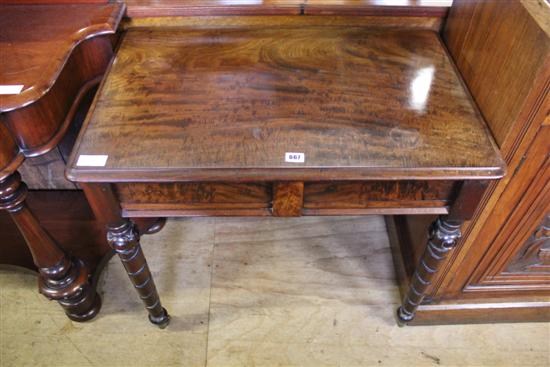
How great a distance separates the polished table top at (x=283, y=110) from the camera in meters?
0.73

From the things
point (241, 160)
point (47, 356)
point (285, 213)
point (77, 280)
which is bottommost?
point (47, 356)

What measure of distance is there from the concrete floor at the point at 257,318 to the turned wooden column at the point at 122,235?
0.18 m

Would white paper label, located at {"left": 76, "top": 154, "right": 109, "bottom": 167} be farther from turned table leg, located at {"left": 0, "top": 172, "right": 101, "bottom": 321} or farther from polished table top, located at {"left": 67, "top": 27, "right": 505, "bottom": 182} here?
turned table leg, located at {"left": 0, "top": 172, "right": 101, "bottom": 321}

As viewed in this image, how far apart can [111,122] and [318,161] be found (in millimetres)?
379

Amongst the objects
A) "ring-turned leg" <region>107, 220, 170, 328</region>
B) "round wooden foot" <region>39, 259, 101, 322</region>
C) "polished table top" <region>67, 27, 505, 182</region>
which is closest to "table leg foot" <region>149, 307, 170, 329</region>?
"ring-turned leg" <region>107, 220, 170, 328</region>

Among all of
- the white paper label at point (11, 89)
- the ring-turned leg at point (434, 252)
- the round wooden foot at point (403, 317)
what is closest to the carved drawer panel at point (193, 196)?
the white paper label at point (11, 89)

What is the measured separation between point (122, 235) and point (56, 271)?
0.37 meters

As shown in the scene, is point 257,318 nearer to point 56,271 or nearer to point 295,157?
point 56,271

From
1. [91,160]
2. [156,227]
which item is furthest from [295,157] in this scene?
[156,227]

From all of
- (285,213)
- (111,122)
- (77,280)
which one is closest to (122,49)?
(111,122)

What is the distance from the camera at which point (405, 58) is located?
3.10 feet

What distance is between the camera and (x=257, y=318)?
49.6 inches

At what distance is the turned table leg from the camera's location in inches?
38.0

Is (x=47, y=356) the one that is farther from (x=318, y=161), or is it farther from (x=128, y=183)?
(x=318, y=161)
